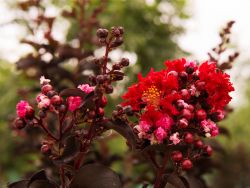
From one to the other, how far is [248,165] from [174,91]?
16.6ft

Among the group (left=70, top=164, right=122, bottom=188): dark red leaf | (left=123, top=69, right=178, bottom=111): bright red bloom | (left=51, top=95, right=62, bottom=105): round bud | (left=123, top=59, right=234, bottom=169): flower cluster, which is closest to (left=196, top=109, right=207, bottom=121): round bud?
(left=123, top=59, right=234, bottom=169): flower cluster

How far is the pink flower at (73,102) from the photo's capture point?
1.37 meters

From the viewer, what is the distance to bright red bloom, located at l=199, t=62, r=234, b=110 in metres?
1.41

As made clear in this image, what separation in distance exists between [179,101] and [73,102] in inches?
12.1

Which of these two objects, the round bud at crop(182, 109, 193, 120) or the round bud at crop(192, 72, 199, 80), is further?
the round bud at crop(192, 72, 199, 80)

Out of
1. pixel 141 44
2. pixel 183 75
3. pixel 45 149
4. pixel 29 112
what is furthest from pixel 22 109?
pixel 141 44

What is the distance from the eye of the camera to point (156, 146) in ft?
4.50

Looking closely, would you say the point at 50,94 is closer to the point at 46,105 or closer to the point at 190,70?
the point at 46,105

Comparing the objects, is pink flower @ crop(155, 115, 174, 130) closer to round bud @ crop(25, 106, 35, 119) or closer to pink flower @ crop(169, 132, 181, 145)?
pink flower @ crop(169, 132, 181, 145)

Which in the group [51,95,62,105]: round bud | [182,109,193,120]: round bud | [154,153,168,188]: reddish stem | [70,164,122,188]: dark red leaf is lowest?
[70,164,122,188]: dark red leaf

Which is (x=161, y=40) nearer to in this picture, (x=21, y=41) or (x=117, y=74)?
(x=21, y=41)

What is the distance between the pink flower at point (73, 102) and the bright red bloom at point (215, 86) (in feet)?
1.25

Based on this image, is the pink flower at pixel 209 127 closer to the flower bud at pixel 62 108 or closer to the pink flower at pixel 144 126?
the pink flower at pixel 144 126

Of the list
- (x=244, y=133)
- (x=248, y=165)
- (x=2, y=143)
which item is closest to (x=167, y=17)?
(x=248, y=165)
